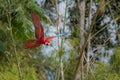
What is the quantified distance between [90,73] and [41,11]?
6.34 feet

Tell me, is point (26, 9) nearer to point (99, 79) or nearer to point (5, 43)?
point (5, 43)

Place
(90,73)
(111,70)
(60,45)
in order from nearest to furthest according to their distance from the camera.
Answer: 1. (60,45)
2. (90,73)
3. (111,70)

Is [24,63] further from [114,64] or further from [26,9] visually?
[114,64]

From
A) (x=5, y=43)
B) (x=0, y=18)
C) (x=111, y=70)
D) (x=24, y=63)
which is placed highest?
(x=0, y=18)

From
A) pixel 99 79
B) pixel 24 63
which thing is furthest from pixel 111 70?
pixel 24 63

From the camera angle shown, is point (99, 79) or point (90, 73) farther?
point (99, 79)

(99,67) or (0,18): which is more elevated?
(0,18)

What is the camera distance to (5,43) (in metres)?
2.69

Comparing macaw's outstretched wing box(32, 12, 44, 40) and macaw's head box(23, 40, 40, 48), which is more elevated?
macaw's outstretched wing box(32, 12, 44, 40)

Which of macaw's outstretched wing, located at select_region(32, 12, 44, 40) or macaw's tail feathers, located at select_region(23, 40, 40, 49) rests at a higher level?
macaw's outstretched wing, located at select_region(32, 12, 44, 40)

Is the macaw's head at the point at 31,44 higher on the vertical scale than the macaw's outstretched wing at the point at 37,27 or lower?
lower

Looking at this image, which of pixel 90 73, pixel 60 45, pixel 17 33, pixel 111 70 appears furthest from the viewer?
pixel 111 70

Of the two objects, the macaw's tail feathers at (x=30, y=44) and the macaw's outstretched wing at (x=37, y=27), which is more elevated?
the macaw's outstretched wing at (x=37, y=27)

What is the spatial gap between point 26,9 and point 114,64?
0.95 meters
